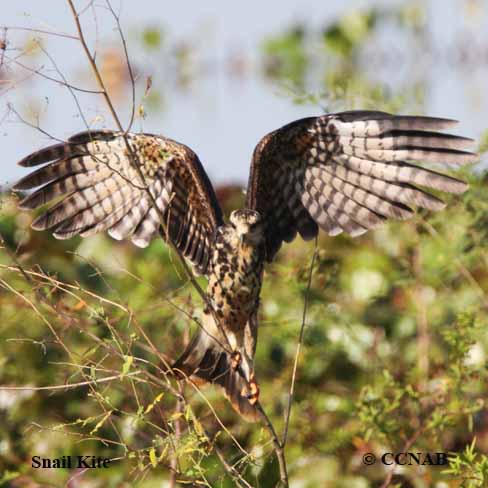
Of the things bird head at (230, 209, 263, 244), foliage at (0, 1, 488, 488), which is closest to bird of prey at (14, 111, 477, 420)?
bird head at (230, 209, 263, 244)

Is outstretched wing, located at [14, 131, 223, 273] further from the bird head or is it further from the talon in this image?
the talon

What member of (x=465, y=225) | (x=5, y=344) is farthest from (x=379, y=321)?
(x=5, y=344)

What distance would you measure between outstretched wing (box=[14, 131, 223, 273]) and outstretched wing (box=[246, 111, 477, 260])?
283mm

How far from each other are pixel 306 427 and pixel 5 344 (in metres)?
1.59

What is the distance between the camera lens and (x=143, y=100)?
384 cm

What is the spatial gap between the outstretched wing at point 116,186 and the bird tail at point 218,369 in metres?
0.52

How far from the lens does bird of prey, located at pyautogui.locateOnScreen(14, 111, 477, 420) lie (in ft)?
17.9

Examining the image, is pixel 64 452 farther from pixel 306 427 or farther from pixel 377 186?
pixel 377 186

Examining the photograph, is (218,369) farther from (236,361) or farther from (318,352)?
(318,352)

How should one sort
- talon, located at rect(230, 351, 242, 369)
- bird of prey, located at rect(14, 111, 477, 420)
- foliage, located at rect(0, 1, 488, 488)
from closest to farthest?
talon, located at rect(230, 351, 242, 369) < bird of prey, located at rect(14, 111, 477, 420) < foliage, located at rect(0, 1, 488, 488)

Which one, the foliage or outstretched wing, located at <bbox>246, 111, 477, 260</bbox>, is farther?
the foliage

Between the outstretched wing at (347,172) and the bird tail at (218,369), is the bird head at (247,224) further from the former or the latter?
the bird tail at (218,369)

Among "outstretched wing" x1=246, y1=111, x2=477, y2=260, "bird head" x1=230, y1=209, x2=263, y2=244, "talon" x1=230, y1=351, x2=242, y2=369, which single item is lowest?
"talon" x1=230, y1=351, x2=242, y2=369

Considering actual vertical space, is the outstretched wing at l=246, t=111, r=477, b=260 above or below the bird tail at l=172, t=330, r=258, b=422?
above
